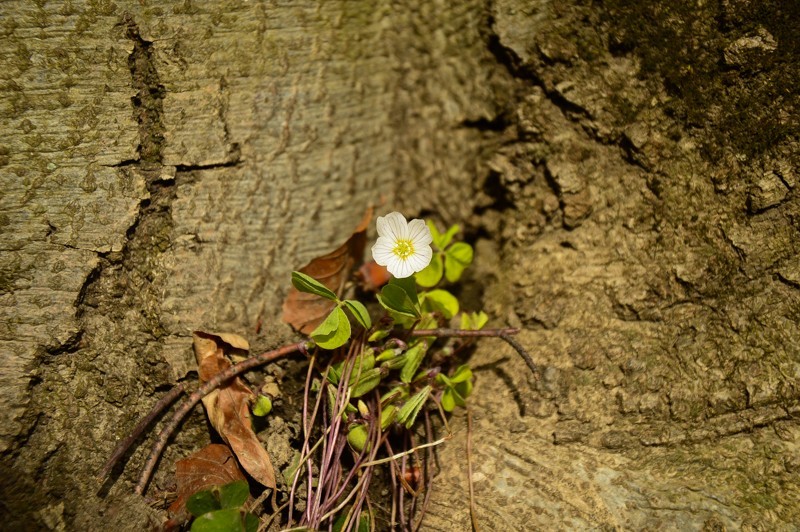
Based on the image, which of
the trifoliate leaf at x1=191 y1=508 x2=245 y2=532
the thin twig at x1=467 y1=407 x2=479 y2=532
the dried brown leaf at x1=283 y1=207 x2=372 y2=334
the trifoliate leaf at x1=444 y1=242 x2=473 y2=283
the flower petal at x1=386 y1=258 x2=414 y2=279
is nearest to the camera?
the trifoliate leaf at x1=191 y1=508 x2=245 y2=532

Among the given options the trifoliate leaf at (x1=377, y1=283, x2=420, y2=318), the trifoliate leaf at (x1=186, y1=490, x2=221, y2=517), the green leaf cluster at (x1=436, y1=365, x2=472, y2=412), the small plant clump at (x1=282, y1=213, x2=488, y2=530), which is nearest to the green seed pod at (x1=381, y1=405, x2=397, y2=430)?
the small plant clump at (x1=282, y1=213, x2=488, y2=530)

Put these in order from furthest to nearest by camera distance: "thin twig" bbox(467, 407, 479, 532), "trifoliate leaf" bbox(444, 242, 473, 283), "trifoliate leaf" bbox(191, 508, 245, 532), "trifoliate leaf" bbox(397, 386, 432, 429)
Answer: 1. "trifoliate leaf" bbox(444, 242, 473, 283)
2. "trifoliate leaf" bbox(397, 386, 432, 429)
3. "thin twig" bbox(467, 407, 479, 532)
4. "trifoliate leaf" bbox(191, 508, 245, 532)

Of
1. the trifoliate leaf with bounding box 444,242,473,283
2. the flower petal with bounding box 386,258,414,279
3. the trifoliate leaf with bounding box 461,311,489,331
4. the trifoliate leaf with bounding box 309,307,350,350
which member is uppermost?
the trifoliate leaf with bounding box 444,242,473,283

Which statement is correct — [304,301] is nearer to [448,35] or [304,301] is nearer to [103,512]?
[103,512]

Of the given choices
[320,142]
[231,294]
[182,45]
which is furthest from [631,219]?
[182,45]

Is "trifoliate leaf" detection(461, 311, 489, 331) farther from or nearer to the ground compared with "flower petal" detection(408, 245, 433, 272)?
nearer to the ground

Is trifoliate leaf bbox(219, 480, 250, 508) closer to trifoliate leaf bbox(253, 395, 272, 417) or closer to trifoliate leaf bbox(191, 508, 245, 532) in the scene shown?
trifoliate leaf bbox(191, 508, 245, 532)

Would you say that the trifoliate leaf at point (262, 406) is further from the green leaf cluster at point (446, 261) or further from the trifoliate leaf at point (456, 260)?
the trifoliate leaf at point (456, 260)

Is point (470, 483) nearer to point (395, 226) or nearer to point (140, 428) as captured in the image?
point (395, 226)

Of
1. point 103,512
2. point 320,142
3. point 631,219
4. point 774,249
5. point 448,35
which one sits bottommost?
point 103,512
